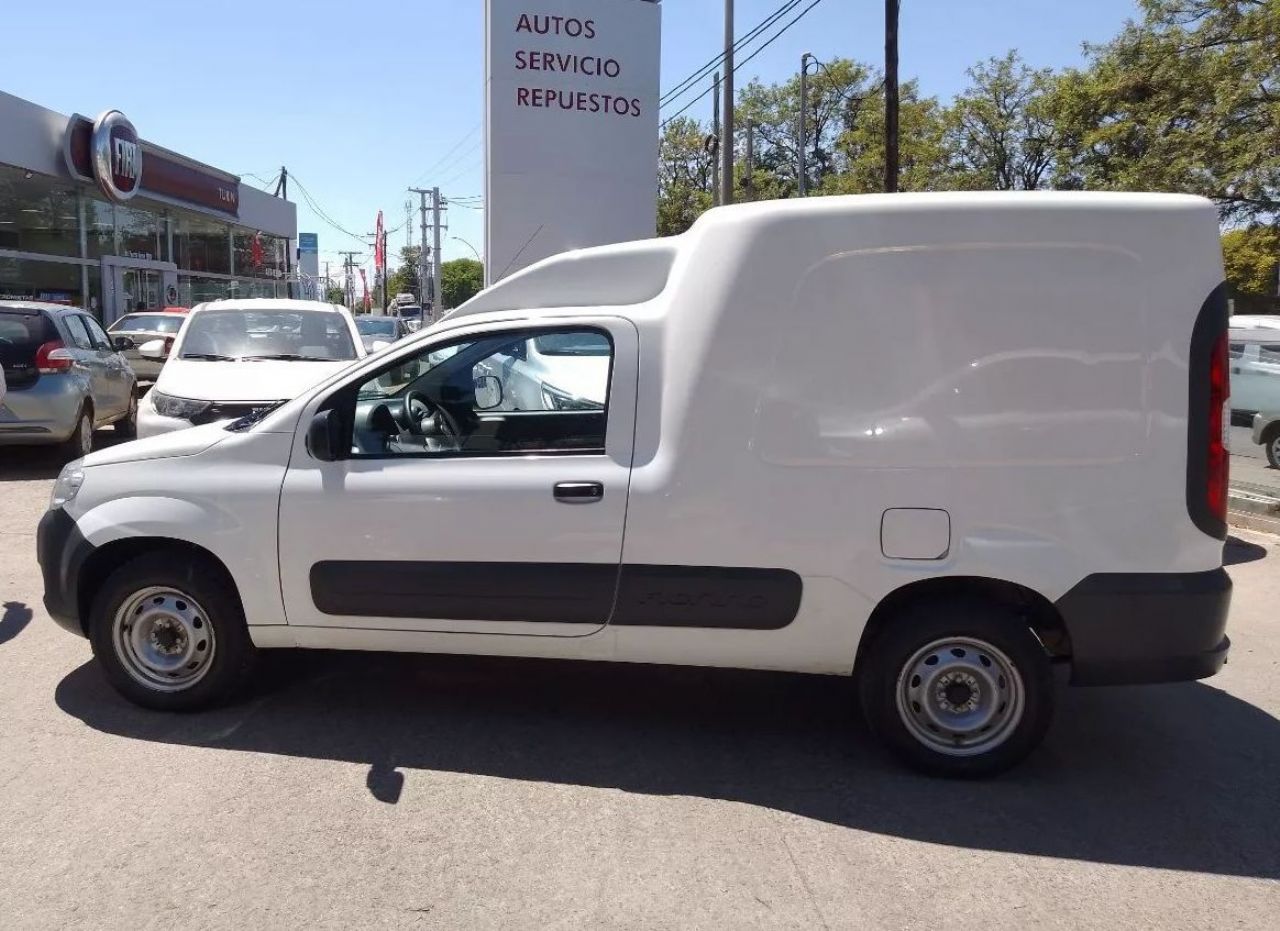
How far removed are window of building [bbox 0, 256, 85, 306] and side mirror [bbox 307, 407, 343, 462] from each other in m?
19.6

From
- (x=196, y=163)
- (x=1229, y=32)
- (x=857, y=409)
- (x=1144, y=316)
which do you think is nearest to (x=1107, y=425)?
(x=1144, y=316)

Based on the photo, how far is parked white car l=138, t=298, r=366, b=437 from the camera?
28.5ft

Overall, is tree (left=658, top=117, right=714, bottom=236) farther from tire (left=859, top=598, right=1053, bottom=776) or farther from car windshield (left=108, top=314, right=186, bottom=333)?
tire (left=859, top=598, right=1053, bottom=776)

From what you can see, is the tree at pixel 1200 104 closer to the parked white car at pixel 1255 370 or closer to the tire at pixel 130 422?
the parked white car at pixel 1255 370

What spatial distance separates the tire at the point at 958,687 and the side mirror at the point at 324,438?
7.45 ft

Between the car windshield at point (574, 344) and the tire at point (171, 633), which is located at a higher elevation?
the car windshield at point (574, 344)

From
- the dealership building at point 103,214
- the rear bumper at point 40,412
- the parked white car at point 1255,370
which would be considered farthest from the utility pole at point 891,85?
the dealership building at point 103,214

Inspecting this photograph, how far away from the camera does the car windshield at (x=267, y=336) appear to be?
982 cm

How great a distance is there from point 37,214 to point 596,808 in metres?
24.3

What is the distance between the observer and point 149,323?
65.9ft

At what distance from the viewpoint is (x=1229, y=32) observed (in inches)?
841

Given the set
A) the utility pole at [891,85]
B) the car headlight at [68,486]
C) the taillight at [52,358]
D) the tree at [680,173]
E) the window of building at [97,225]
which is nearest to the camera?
the car headlight at [68,486]

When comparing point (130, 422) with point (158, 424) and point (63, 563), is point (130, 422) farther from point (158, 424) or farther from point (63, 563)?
point (63, 563)

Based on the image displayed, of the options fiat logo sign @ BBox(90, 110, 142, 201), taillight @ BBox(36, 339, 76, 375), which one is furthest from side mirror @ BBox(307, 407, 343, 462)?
fiat logo sign @ BBox(90, 110, 142, 201)
